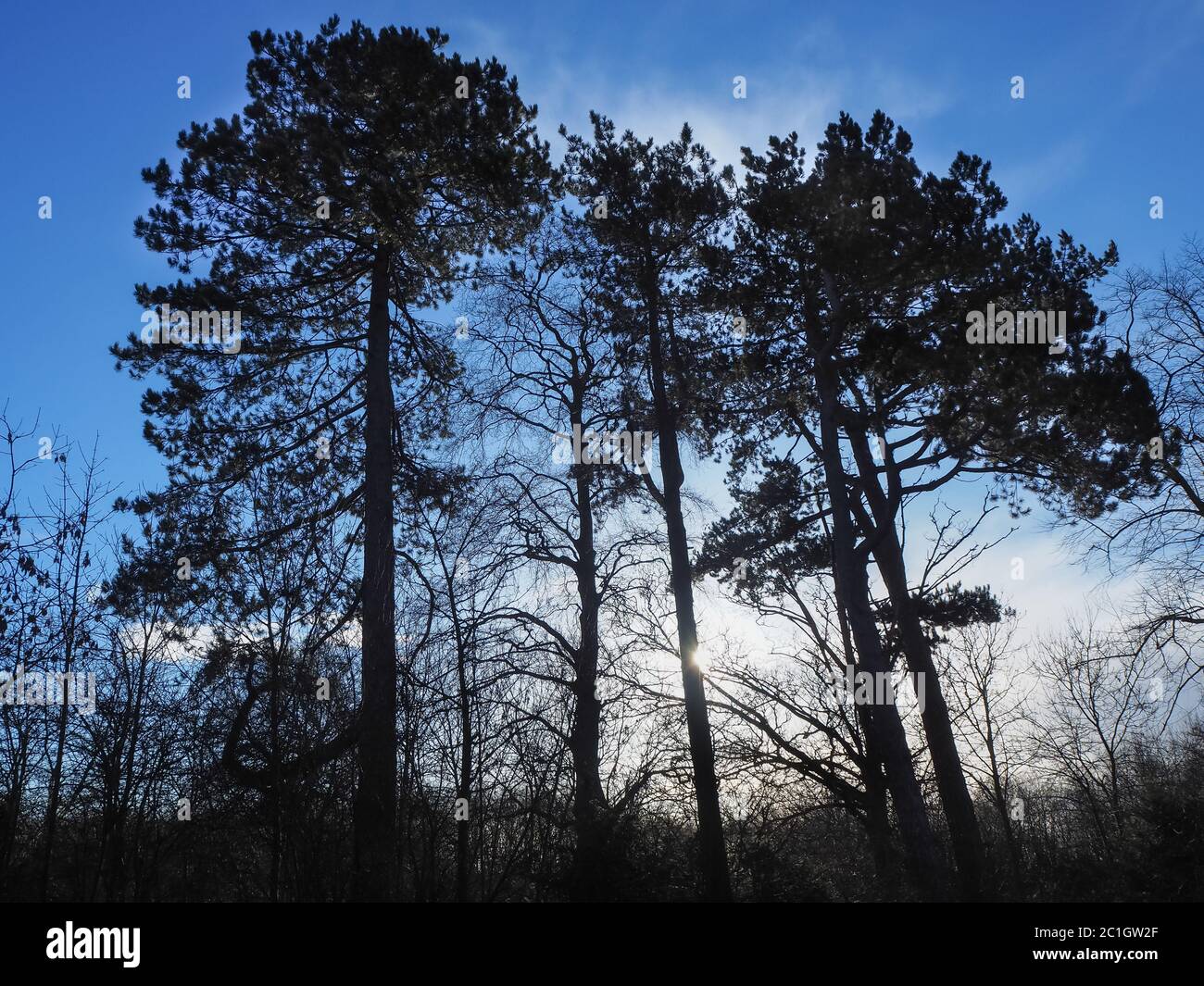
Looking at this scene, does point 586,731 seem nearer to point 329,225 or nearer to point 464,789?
point 464,789

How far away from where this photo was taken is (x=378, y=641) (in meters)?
11.2

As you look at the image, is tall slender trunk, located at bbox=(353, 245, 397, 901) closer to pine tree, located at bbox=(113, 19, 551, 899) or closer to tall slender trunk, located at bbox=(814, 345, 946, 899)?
pine tree, located at bbox=(113, 19, 551, 899)

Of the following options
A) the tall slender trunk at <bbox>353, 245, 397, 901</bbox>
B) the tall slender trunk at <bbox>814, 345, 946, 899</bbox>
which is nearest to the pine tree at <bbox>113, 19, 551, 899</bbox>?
the tall slender trunk at <bbox>353, 245, 397, 901</bbox>

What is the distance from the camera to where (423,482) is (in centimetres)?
1585

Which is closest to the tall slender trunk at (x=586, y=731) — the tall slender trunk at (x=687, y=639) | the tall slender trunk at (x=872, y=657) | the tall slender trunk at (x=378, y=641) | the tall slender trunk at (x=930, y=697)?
the tall slender trunk at (x=687, y=639)

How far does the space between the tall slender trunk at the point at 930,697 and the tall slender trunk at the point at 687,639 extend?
3710 millimetres

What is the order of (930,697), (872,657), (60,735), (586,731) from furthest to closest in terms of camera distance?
(930,697) < (586,731) < (872,657) < (60,735)

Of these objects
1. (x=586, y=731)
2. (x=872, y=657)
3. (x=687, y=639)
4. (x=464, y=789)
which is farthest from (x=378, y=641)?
(x=872, y=657)

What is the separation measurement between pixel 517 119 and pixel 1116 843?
754 inches

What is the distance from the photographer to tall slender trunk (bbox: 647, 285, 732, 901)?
1091cm

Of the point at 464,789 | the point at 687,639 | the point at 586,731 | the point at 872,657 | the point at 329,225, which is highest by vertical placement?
the point at 329,225

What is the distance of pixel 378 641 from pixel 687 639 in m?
4.46

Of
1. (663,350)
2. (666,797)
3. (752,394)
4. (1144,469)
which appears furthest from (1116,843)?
(663,350)

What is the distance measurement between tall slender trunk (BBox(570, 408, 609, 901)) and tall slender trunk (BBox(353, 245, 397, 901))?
2.71 metres
